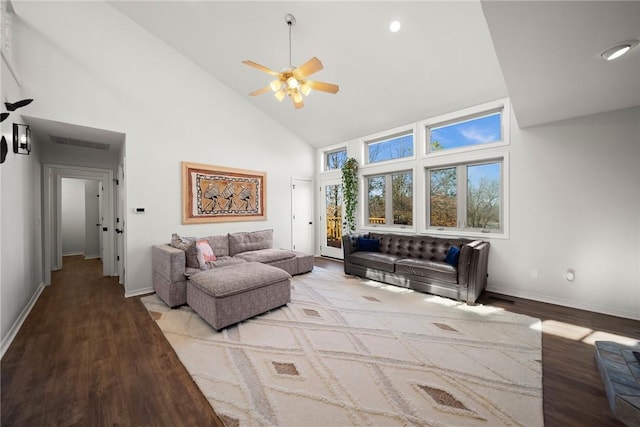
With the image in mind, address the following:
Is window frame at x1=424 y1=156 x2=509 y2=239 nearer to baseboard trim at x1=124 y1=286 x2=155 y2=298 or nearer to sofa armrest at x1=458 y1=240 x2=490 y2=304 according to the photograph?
sofa armrest at x1=458 y1=240 x2=490 y2=304

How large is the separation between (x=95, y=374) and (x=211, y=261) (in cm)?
190

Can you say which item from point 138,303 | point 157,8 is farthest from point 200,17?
point 138,303

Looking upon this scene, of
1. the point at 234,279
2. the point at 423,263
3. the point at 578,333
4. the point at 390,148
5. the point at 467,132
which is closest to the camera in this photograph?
the point at 578,333

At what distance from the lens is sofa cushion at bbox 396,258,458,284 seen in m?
3.43

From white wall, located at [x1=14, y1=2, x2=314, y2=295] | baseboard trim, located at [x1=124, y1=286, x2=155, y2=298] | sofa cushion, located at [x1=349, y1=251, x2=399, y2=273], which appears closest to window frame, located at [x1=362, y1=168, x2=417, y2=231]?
sofa cushion, located at [x1=349, y1=251, x2=399, y2=273]

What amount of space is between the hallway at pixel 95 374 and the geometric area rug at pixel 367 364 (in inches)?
5.7

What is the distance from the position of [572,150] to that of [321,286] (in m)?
3.91

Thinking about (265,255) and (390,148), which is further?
(390,148)

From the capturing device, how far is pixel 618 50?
173 centimetres

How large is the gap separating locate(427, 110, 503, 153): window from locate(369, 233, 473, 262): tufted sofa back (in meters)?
1.63

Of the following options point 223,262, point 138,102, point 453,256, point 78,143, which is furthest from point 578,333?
point 78,143

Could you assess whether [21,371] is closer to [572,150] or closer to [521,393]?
[521,393]

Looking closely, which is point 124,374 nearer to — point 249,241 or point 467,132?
point 249,241

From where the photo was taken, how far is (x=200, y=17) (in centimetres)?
353
